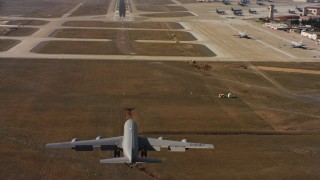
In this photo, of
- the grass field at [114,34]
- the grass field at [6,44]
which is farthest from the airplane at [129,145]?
the grass field at [114,34]

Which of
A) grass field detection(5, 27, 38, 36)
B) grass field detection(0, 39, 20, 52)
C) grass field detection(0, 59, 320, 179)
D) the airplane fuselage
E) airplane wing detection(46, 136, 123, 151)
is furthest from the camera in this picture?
grass field detection(5, 27, 38, 36)

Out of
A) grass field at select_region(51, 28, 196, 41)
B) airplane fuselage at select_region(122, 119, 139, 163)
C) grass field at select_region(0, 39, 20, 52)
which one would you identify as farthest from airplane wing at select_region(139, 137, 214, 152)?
grass field at select_region(51, 28, 196, 41)

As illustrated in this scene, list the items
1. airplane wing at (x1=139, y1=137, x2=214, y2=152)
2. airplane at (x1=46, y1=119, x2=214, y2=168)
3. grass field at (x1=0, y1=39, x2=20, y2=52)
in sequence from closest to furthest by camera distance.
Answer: airplane at (x1=46, y1=119, x2=214, y2=168) → airplane wing at (x1=139, y1=137, x2=214, y2=152) → grass field at (x1=0, y1=39, x2=20, y2=52)

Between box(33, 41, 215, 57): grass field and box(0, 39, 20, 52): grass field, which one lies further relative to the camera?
box(33, 41, 215, 57): grass field

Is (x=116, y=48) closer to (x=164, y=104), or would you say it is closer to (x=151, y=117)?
(x=164, y=104)

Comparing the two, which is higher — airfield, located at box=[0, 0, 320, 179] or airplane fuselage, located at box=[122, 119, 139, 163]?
airplane fuselage, located at box=[122, 119, 139, 163]

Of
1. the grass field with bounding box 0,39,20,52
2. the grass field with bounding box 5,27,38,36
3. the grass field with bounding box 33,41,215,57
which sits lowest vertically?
the grass field with bounding box 33,41,215,57

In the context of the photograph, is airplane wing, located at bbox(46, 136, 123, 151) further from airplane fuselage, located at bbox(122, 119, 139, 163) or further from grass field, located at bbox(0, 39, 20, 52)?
grass field, located at bbox(0, 39, 20, 52)

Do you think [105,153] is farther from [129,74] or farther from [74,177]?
[129,74]
